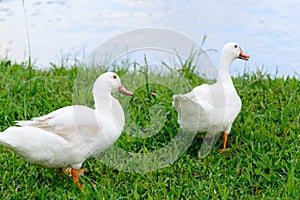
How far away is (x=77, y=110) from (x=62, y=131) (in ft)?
0.69

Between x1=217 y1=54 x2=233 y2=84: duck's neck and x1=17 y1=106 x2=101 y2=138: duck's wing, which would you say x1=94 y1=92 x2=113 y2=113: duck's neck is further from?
x1=217 y1=54 x2=233 y2=84: duck's neck

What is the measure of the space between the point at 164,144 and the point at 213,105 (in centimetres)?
60

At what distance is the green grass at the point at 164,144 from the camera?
3.85 metres

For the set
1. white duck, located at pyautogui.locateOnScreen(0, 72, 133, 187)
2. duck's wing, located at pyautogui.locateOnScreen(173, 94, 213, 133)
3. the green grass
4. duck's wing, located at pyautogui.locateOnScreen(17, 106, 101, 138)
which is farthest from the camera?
duck's wing, located at pyautogui.locateOnScreen(173, 94, 213, 133)

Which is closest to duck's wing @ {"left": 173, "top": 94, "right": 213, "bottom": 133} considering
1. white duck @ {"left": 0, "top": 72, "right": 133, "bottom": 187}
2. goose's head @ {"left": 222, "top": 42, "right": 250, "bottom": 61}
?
white duck @ {"left": 0, "top": 72, "right": 133, "bottom": 187}

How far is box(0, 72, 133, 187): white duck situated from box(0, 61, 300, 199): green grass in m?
0.28

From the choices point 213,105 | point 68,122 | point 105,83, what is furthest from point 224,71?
point 68,122

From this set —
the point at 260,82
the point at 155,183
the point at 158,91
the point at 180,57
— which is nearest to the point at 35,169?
the point at 155,183

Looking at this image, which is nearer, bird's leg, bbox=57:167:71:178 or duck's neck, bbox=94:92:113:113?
duck's neck, bbox=94:92:113:113

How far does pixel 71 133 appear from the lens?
3705 mm

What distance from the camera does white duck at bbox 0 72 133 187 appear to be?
11.7 ft

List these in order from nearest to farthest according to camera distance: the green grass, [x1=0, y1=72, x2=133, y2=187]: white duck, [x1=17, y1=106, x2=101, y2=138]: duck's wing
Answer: [x1=0, y1=72, x2=133, y2=187]: white duck, [x1=17, y1=106, x2=101, y2=138]: duck's wing, the green grass

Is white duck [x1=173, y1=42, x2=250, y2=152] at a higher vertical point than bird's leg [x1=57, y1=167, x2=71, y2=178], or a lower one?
higher

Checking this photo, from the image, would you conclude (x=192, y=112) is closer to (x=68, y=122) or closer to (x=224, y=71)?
(x=224, y=71)
